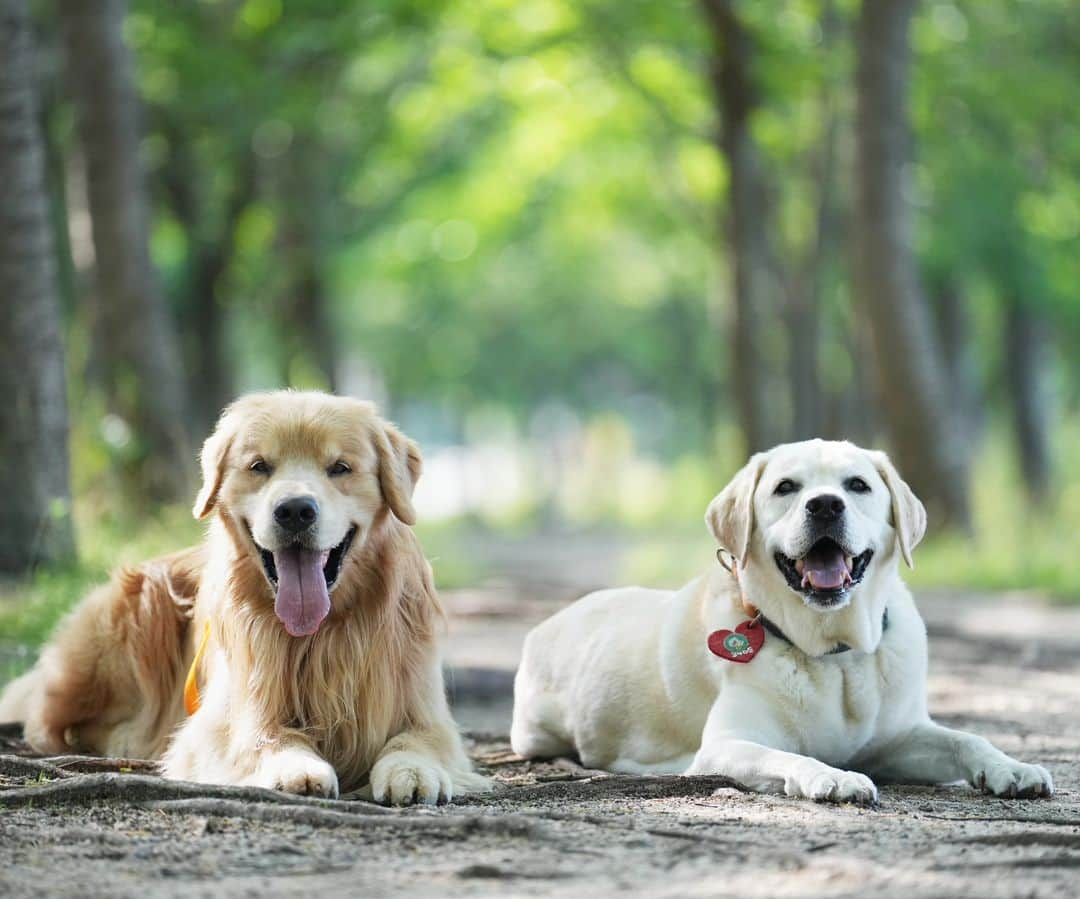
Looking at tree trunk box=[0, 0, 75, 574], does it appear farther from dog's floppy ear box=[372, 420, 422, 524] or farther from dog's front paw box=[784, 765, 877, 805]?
dog's front paw box=[784, 765, 877, 805]

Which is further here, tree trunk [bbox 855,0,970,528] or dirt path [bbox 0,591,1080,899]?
tree trunk [bbox 855,0,970,528]

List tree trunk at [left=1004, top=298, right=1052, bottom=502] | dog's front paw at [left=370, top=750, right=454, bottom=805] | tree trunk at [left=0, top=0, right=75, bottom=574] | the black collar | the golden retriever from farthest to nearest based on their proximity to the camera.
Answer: tree trunk at [left=1004, top=298, right=1052, bottom=502]
tree trunk at [left=0, top=0, right=75, bottom=574]
the black collar
the golden retriever
dog's front paw at [left=370, top=750, right=454, bottom=805]

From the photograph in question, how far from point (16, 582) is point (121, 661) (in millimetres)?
3372

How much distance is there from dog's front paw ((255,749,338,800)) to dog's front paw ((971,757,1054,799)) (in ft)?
6.93

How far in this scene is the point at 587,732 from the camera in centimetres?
635

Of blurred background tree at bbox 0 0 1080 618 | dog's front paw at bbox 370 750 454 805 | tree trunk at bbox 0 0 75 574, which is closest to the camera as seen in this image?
dog's front paw at bbox 370 750 454 805

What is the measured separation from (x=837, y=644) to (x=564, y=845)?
5.72 feet

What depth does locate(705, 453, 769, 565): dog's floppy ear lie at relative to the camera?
5.80 metres

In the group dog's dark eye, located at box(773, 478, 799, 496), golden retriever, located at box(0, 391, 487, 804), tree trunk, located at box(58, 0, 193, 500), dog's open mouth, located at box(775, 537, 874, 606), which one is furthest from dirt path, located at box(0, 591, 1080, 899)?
tree trunk, located at box(58, 0, 193, 500)

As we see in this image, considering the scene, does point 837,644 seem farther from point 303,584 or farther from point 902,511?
point 303,584

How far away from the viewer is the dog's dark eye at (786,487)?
5750 mm

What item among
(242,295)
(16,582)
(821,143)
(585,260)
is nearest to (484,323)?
(585,260)

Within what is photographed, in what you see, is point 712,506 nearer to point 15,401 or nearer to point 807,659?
point 807,659

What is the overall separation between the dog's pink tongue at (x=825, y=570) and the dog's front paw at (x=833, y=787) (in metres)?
0.74
